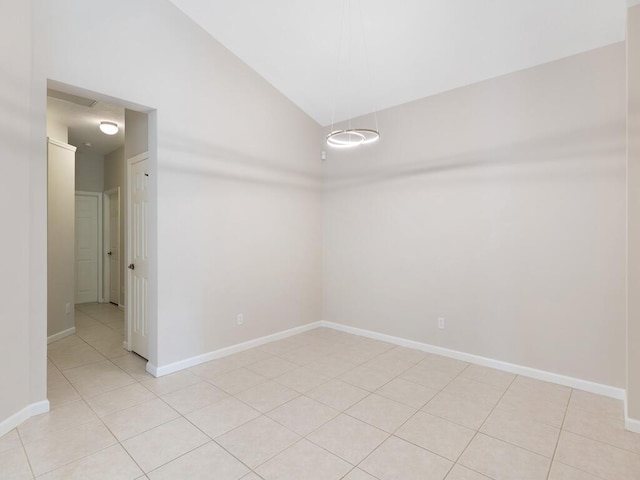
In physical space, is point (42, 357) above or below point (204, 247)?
below

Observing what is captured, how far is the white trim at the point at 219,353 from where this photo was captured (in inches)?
132

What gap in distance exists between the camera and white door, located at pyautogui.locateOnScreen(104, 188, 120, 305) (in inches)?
264

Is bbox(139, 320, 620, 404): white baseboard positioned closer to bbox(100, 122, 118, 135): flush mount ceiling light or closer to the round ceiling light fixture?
the round ceiling light fixture

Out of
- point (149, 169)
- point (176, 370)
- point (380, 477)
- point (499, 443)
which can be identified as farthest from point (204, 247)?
point (499, 443)

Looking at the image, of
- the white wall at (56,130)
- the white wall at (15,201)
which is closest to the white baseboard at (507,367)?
the white wall at (15,201)

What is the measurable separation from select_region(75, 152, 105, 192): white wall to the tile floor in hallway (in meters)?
4.49

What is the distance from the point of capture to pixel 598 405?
2.78 metres

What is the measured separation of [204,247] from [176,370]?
4.26 ft

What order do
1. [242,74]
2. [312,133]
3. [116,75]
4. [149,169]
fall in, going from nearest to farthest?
1. [116,75]
2. [149,169]
3. [242,74]
4. [312,133]

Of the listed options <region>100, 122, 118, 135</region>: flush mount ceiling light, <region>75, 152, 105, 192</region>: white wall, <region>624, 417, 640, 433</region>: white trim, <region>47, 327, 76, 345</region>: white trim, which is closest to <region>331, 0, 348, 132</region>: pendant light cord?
<region>100, 122, 118, 135</region>: flush mount ceiling light

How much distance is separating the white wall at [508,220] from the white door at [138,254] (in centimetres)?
269

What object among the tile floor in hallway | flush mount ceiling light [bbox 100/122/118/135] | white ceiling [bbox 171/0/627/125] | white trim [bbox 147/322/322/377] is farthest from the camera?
flush mount ceiling light [bbox 100/122/118/135]

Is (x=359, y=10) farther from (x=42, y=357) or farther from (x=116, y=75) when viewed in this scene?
(x=42, y=357)

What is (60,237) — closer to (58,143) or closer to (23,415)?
(58,143)
